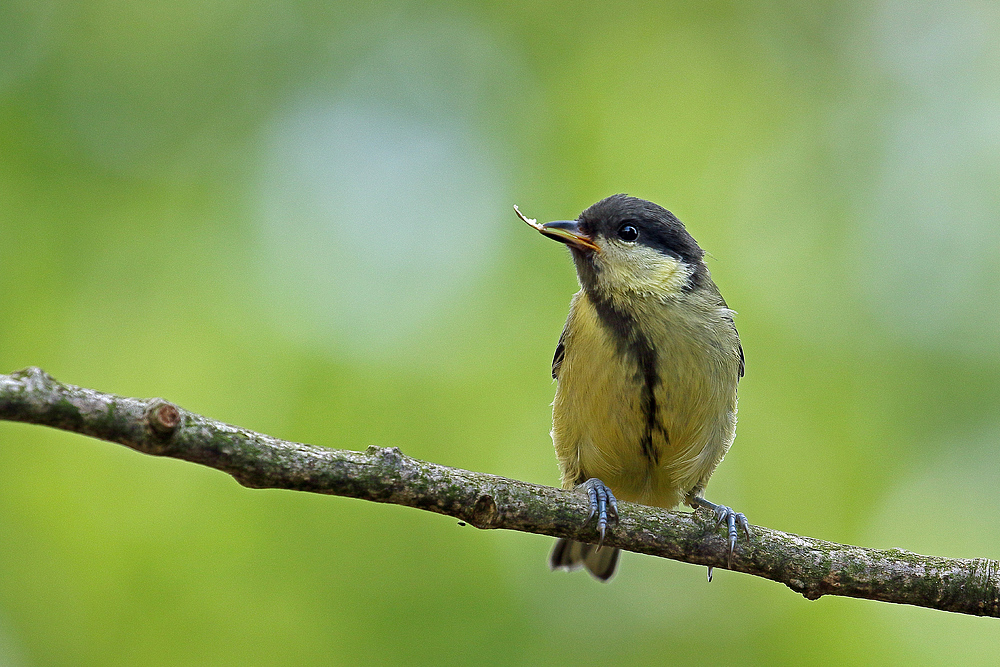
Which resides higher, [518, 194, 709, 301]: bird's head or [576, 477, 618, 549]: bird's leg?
[518, 194, 709, 301]: bird's head

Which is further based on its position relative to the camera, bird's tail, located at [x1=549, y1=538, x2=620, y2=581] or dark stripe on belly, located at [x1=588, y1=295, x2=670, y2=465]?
bird's tail, located at [x1=549, y1=538, x2=620, y2=581]

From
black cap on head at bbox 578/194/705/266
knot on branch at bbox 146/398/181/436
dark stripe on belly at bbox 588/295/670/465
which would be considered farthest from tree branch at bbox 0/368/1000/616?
black cap on head at bbox 578/194/705/266

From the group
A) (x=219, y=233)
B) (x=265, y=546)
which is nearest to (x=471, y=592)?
(x=265, y=546)

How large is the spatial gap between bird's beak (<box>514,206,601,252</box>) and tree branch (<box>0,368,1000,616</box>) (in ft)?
6.61

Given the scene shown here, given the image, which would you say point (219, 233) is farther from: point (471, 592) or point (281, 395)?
point (471, 592)

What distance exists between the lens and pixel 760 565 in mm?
4301

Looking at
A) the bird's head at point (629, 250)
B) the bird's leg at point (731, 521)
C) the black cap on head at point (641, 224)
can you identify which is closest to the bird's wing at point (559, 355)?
the bird's head at point (629, 250)

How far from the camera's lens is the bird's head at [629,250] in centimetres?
566

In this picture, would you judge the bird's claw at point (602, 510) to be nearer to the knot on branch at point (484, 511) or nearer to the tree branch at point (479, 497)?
the tree branch at point (479, 497)

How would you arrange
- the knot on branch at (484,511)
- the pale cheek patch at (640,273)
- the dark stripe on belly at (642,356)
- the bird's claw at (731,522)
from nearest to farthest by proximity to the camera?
the knot on branch at (484,511) < the bird's claw at (731,522) < the dark stripe on belly at (642,356) < the pale cheek patch at (640,273)

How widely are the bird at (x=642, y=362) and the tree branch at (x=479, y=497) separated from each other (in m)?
1.07

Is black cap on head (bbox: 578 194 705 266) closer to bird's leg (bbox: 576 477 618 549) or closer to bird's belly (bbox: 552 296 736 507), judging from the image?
bird's belly (bbox: 552 296 736 507)

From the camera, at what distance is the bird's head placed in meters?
5.66

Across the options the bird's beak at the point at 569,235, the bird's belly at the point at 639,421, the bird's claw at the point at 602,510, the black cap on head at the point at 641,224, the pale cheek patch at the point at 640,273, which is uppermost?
the black cap on head at the point at 641,224
